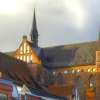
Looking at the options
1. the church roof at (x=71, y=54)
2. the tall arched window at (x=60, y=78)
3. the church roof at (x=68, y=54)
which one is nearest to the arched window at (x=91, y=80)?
the church roof at (x=68, y=54)

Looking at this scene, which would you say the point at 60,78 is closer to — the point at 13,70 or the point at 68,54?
the point at 68,54

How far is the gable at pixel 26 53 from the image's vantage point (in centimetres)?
9636

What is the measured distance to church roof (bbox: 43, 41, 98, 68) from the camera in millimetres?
94294

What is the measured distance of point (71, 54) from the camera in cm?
9775

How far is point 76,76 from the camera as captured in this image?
305ft

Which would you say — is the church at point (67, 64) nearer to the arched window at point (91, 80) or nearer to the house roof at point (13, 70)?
the arched window at point (91, 80)

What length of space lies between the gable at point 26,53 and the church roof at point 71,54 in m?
2.76

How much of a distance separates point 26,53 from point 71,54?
27.1 feet

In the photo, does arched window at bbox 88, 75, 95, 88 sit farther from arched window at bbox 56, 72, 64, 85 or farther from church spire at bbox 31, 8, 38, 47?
church spire at bbox 31, 8, 38, 47

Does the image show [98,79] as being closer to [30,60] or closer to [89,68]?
[89,68]

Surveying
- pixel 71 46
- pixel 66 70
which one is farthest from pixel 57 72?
pixel 71 46

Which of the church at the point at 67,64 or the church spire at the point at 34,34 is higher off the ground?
the church spire at the point at 34,34

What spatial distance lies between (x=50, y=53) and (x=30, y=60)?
4.86 metres

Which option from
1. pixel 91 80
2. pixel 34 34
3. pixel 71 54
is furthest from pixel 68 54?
pixel 34 34
